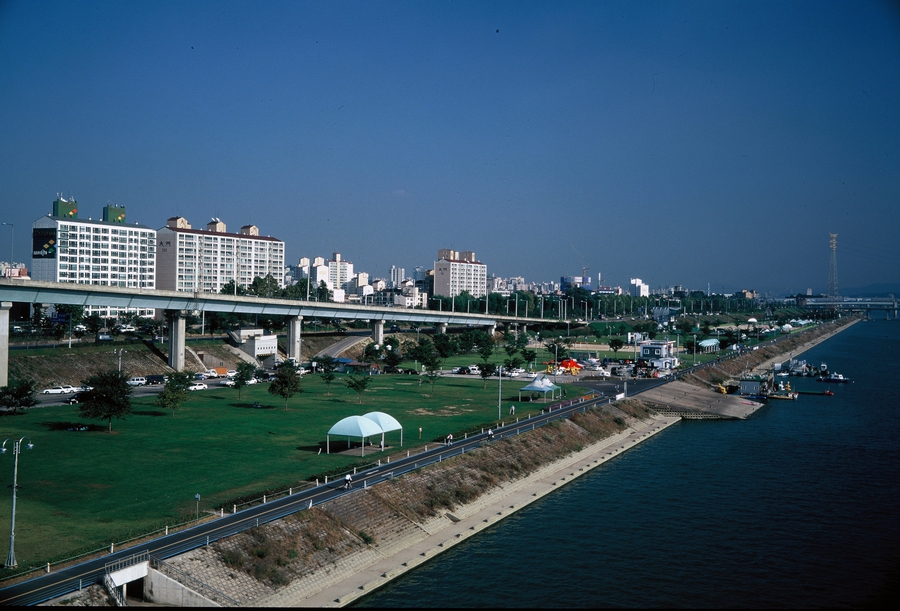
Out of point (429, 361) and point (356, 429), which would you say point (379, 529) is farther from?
point (429, 361)

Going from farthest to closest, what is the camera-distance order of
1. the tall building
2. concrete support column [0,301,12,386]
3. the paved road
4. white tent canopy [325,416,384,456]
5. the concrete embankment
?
the tall building, concrete support column [0,301,12,386], white tent canopy [325,416,384,456], the concrete embankment, the paved road

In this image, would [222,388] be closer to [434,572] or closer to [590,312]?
[434,572]

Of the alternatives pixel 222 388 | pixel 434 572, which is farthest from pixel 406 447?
pixel 222 388

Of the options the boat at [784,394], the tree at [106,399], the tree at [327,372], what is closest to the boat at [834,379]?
the boat at [784,394]

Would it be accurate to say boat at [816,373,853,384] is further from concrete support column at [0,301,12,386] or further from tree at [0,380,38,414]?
concrete support column at [0,301,12,386]

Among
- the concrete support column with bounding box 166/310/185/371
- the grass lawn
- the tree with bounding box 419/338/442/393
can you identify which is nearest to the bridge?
the concrete support column with bounding box 166/310/185/371

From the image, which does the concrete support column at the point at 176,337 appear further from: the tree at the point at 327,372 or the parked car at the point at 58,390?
the tree at the point at 327,372

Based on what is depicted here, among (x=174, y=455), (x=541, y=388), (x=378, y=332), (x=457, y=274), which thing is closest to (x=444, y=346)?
(x=378, y=332)
